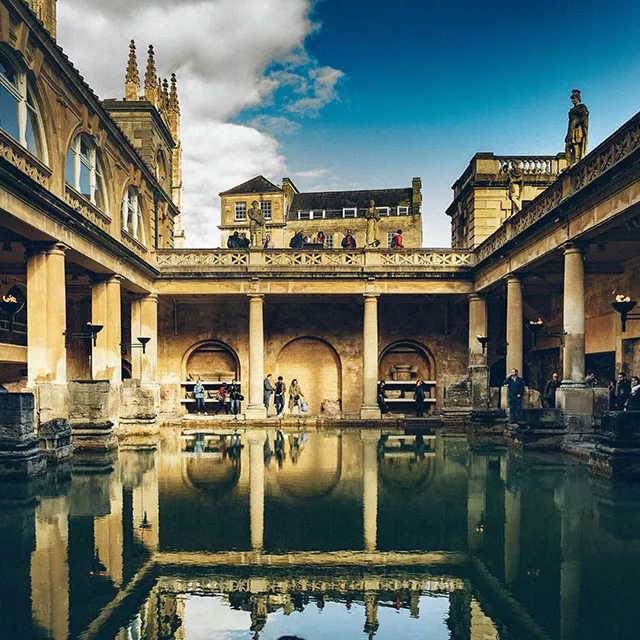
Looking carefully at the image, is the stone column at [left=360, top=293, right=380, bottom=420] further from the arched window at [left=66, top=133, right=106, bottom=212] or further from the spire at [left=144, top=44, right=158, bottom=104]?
the spire at [left=144, top=44, right=158, bottom=104]

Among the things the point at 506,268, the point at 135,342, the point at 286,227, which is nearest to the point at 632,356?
the point at 506,268

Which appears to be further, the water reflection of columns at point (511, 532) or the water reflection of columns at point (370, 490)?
the water reflection of columns at point (370, 490)

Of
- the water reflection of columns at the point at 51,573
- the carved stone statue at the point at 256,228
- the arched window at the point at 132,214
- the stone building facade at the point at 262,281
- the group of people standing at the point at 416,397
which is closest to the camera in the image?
the water reflection of columns at the point at 51,573

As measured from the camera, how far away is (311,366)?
27172 millimetres

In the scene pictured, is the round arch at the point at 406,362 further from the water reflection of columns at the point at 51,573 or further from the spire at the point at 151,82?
the water reflection of columns at the point at 51,573

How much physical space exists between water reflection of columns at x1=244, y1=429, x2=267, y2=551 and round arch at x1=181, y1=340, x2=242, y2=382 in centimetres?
1096

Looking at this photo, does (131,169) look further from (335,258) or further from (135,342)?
(335,258)

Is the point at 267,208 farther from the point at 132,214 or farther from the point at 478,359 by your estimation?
the point at 478,359

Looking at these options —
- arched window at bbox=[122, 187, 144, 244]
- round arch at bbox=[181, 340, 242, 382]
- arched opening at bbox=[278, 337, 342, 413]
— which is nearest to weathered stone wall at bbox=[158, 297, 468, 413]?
arched opening at bbox=[278, 337, 342, 413]

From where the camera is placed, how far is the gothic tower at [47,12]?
14.3m

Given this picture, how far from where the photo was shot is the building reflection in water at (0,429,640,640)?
13.8 feet

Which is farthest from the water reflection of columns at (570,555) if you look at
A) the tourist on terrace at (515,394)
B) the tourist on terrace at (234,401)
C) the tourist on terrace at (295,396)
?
the tourist on terrace at (295,396)

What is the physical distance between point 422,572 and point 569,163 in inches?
479

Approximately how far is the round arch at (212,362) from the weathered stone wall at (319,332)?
9.3 inches
